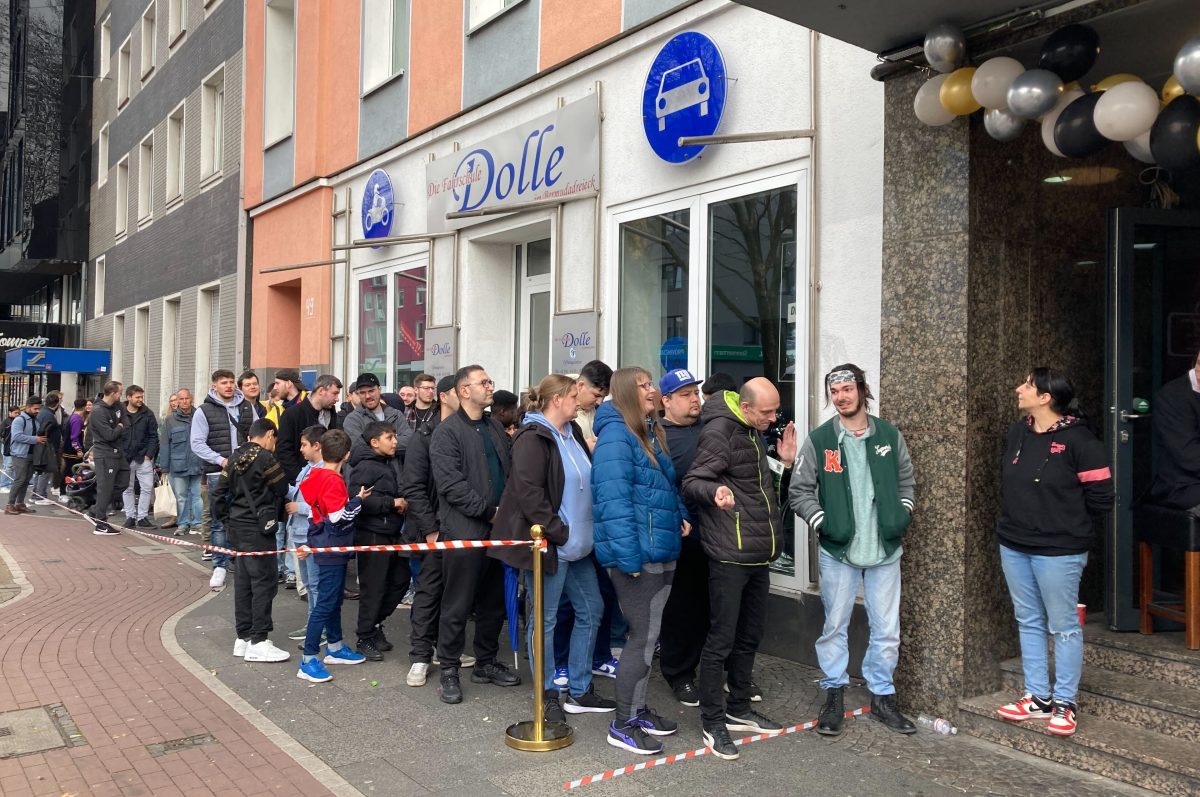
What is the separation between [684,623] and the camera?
6039mm

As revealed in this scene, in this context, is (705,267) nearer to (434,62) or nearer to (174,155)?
(434,62)

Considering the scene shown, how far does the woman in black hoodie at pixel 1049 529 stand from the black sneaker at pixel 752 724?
1.16 metres

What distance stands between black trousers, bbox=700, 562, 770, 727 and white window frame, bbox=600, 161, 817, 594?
1.35 m

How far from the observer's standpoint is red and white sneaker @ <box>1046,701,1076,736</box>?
189 inches

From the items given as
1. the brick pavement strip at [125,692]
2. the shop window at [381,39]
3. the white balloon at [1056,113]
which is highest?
the shop window at [381,39]

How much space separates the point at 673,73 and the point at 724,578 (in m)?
4.34

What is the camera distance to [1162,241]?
589cm

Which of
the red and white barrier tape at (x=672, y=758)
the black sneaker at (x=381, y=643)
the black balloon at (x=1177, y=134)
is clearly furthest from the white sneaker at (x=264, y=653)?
the black balloon at (x=1177, y=134)

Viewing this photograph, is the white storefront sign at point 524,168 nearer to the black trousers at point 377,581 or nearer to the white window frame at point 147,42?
the black trousers at point 377,581

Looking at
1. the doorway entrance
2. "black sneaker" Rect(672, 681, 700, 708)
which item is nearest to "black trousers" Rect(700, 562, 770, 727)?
"black sneaker" Rect(672, 681, 700, 708)

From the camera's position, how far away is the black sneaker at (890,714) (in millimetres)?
5277

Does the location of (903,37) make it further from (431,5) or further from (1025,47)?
(431,5)

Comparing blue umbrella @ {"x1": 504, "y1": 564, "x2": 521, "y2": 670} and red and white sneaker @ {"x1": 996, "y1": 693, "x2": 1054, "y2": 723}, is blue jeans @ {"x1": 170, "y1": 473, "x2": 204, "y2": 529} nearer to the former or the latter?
blue umbrella @ {"x1": 504, "y1": 564, "x2": 521, "y2": 670}

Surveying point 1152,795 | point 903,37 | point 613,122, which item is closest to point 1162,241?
point 903,37
